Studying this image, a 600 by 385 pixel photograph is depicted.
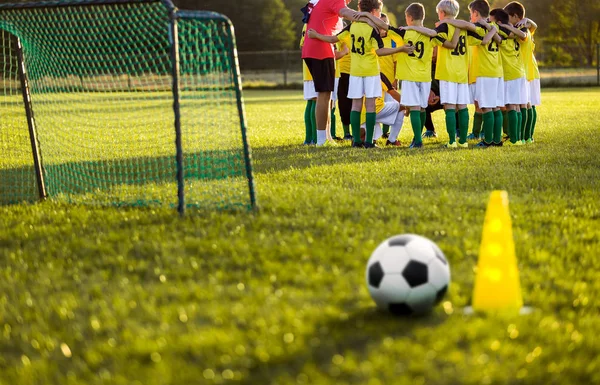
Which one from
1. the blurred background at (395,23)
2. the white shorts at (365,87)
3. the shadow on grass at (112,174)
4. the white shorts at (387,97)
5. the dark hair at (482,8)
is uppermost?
the dark hair at (482,8)

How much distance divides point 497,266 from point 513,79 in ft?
25.3

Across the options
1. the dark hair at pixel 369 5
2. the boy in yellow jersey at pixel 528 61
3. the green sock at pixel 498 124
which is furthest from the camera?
the boy in yellow jersey at pixel 528 61

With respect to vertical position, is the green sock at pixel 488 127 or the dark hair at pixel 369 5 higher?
the dark hair at pixel 369 5

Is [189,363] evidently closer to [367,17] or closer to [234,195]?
[234,195]

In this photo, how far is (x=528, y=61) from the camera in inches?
428

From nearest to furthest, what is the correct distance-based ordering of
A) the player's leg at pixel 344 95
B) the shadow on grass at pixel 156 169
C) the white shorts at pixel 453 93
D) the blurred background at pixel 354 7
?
1. the shadow on grass at pixel 156 169
2. the white shorts at pixel 453 93
3. the player's leg at pixel 344 95
4. the blurred background at pixel 354 7

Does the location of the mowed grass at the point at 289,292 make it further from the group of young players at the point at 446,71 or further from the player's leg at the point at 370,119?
the group of young players at the point at 446,71

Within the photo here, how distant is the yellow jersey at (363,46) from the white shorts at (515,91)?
2.13 meters

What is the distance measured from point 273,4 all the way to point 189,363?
Result: 56459 millimetres

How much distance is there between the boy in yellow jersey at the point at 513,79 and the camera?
33.7 ft

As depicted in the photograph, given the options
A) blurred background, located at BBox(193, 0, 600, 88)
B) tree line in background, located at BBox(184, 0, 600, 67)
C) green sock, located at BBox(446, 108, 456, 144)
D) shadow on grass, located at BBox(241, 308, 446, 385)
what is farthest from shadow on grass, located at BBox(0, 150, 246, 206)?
tree line in background, located at BBox(184, 0, 600, 67)

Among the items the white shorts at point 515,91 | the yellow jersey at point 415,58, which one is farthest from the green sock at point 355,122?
the white shorts at point 515,91

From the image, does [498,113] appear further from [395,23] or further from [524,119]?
[395,23]

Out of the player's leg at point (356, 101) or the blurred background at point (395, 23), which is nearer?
the player's leg at point (356, 101)
